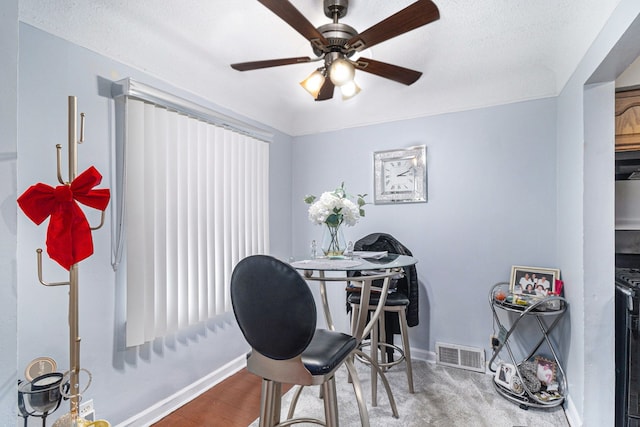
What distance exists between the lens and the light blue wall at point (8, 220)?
0.92 metres

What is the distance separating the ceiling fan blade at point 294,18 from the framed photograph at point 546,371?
101 inches

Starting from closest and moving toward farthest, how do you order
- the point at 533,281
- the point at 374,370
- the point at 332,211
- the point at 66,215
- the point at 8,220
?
1. the point at 8,220
2. the point at 66,215
3. the point at 332,211
4. the point at 374,370
5. the point at 533,281

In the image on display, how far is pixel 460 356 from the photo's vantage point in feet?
8.77

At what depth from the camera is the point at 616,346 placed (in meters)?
1.79

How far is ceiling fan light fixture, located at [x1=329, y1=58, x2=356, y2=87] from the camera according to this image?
149 cm

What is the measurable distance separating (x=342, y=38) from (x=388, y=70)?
32 centimetres

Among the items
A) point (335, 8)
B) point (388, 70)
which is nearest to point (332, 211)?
point (388, 70)

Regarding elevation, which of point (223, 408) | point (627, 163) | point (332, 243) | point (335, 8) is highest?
point (335, 8)

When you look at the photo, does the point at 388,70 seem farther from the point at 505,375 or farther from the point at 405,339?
the point at 505,375

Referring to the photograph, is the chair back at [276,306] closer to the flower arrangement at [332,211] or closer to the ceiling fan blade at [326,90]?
the flower arrangement at [332,211]

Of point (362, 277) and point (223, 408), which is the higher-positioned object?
point (362, 277)

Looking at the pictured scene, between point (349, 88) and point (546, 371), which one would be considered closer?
point (349, 88)

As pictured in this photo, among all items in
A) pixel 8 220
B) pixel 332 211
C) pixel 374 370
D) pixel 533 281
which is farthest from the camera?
pixel 533 281

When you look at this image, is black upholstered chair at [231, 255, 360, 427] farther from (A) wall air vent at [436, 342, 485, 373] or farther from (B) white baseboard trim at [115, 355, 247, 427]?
(A) wall air vent at [436, 342, 485, 373]
